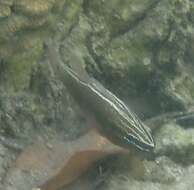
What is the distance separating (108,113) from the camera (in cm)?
344

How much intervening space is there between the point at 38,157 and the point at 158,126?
1159mm

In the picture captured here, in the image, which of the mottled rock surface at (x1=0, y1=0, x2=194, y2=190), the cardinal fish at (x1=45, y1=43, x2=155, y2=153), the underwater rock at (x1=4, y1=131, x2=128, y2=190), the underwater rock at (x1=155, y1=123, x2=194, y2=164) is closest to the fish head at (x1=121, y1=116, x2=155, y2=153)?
the cardinal fish at (x1=45, y1=43, x2=155, y2=153)

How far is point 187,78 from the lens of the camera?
169 inches

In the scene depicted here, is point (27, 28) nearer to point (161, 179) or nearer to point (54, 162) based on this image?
point (54, 162)

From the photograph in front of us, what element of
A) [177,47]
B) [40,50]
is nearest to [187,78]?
[177,47]

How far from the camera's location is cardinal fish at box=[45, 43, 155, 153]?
338 centimetres

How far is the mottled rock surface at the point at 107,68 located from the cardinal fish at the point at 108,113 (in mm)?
265

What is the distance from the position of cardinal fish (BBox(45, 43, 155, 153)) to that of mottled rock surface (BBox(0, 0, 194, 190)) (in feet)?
0.87

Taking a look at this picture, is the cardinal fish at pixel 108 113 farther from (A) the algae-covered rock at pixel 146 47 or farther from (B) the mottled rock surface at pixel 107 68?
(A) the algae-covered rock at pixel 146 47

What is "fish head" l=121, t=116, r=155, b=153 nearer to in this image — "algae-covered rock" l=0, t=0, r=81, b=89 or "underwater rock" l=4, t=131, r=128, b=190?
"underwater rock" l=4, t=131, r=128, b=190

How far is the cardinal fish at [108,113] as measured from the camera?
11.1 ft

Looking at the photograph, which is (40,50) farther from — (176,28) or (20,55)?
(176,28)

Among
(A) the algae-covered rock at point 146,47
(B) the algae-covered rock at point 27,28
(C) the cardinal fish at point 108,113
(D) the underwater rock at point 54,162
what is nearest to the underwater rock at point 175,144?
(A) the algae-covered rock at point 146,47

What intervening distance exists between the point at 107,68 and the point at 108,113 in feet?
2.30
